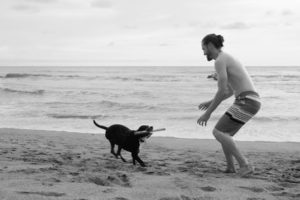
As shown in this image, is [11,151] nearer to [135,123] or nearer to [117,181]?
[117,181]

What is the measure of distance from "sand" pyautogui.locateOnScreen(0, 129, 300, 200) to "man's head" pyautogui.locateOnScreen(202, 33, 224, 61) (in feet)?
4.58

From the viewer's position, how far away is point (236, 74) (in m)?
4.60

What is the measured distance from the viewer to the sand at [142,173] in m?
3.78

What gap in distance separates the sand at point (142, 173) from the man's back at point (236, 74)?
3.38ft

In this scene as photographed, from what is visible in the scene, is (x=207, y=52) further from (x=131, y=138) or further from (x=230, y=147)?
(x=131, y=138)

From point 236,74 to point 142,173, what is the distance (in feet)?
5.21

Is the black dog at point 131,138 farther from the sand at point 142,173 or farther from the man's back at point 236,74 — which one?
the man's back at point 236,74

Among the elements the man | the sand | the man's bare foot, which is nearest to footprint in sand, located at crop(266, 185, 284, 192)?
the sand

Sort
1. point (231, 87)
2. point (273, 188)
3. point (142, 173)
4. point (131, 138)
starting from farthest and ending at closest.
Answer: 1. point (131, 138)
2. point (142, 173)
3. point (231, 87)
4. point (273, 188)

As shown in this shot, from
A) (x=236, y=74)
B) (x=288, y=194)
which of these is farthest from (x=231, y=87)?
(x=288, y=194)

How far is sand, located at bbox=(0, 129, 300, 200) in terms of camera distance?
149 inches

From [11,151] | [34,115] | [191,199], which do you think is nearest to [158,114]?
[34,115]

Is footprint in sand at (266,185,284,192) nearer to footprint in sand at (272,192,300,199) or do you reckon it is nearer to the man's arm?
footprint in sand at (272,192,300,199)

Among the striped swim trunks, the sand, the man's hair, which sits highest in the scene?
the man's hair
